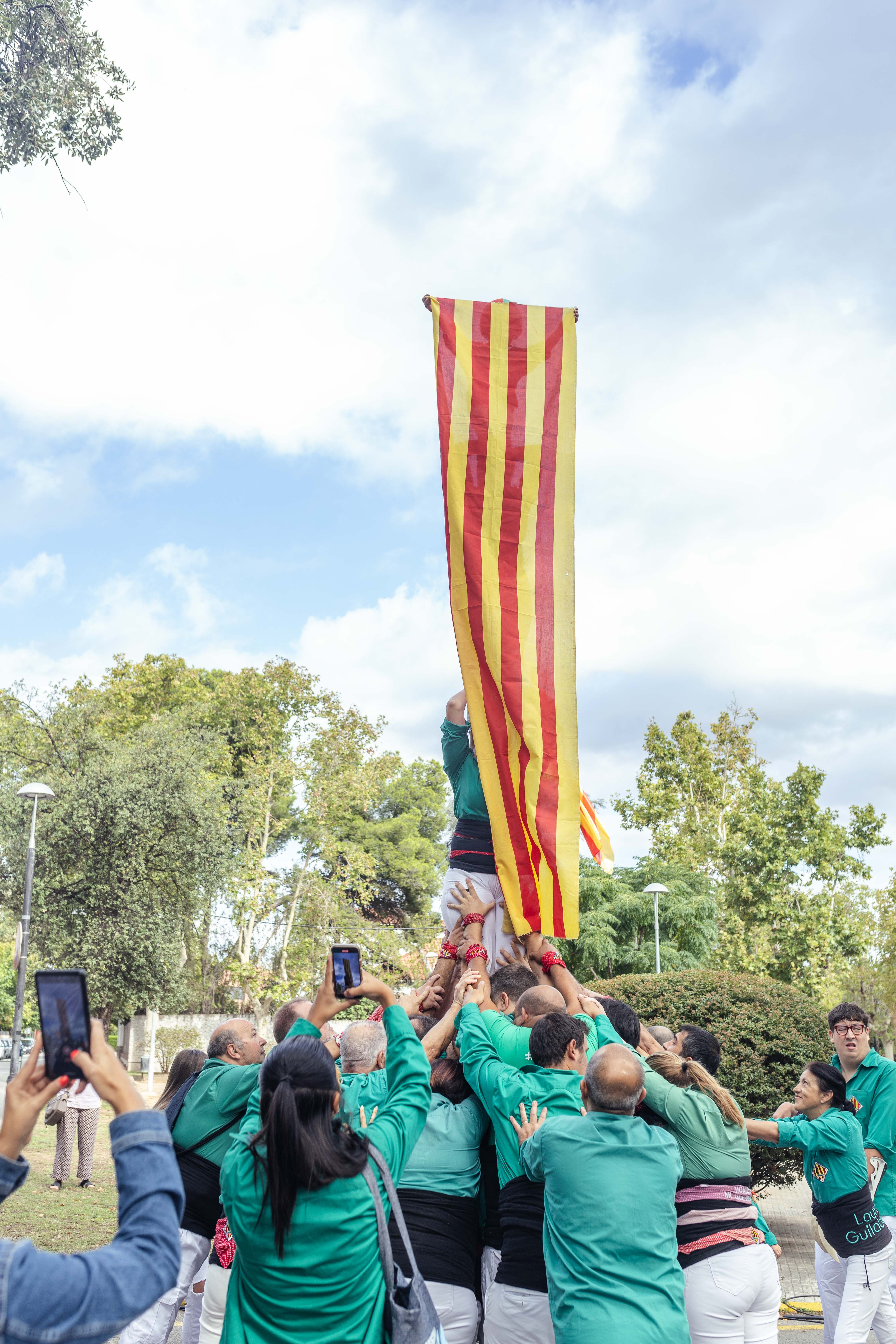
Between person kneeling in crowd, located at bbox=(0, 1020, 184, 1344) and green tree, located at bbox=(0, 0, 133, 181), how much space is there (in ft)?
42.2

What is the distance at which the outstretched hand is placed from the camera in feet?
12.4

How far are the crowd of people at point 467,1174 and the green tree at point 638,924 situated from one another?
62.9ft

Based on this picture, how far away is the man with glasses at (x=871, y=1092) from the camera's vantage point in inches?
233

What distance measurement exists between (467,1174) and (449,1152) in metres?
0.12

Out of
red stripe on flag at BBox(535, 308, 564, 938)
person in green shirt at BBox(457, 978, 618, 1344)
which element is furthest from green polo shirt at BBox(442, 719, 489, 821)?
person in green shirt at BBox(457, 978, 618, 1344)

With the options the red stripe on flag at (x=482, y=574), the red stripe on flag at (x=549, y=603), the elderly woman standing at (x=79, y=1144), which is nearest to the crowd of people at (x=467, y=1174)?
the red stripe on flag at (x=482, y=574)

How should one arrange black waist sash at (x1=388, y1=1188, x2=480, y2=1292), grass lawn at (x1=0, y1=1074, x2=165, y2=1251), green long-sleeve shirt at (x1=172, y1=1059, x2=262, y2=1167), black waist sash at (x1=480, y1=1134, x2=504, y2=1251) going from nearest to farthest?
black waist sash at (x1=388, y1=1188, x2=480, y2=1292), black waist sash at (x1=480, y1=1134, x2=504, y2=1251), green long-sleeve shirt at (x1=172, y1=1059, x2=262, y2=1167), grass lawn at (x1=0, y1=1074, x2=165, y2=1251)

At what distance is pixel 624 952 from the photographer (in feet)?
84.8

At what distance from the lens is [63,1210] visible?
33.7 feet

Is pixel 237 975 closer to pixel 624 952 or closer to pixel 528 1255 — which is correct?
pixel 624 952

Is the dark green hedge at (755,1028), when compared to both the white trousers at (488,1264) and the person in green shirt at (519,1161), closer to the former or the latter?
the white trousers at (488,1264)

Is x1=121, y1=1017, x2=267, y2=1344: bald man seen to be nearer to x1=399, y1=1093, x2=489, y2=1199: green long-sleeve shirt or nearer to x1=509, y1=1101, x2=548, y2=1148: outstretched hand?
x1=399, y1=1093, x2=489, y2=1199: green long-sleeve shirt

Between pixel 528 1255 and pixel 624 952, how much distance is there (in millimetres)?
22948

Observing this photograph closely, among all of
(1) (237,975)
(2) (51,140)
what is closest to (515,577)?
(2) (51,140)
